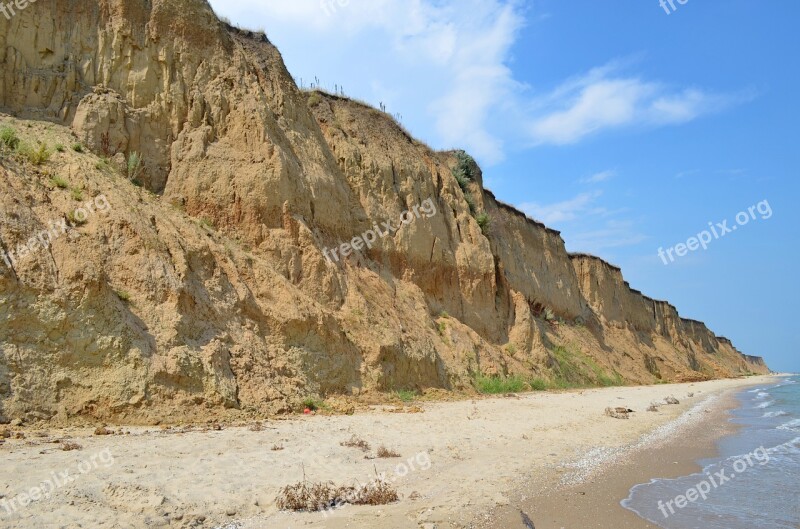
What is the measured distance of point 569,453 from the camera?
9289mm

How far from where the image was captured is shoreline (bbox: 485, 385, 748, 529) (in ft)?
18.4

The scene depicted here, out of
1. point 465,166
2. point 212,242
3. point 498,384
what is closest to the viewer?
point 212,242

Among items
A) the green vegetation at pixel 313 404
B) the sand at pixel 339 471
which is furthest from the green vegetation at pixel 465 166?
the sand at pixel 339 471

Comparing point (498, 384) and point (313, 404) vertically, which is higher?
point (498, 384)

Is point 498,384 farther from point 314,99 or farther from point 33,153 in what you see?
point 33,153

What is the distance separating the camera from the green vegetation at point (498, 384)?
1869 centimetres

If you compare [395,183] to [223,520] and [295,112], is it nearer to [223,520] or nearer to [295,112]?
[295,112]

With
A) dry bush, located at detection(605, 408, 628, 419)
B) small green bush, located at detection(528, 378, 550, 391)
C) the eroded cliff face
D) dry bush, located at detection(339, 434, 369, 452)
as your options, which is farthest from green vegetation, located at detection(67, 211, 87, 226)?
small green bush, located at detection(528, 378, 550, 391)

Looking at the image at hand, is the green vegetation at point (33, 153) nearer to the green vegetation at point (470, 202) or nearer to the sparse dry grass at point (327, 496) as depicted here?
the sparse dry grass at point (327, 496)

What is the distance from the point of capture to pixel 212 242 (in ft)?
45.7

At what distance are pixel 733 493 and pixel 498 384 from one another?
1228cm

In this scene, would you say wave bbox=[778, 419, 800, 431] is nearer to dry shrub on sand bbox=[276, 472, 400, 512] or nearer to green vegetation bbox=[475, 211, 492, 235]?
dry shrub on sand bbox=[276, 472, 400, 512]

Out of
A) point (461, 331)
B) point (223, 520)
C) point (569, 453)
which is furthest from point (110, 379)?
point (461, 331)

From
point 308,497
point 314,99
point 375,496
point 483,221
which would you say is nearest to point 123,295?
point 308,497
